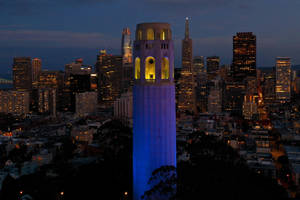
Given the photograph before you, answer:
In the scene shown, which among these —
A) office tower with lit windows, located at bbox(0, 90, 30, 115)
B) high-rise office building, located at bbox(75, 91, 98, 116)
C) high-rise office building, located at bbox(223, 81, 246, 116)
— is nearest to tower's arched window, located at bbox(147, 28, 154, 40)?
high-rise office building, located at bbox(75, 91, 98, 116)

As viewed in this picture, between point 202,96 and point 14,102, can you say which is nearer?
point 14,102

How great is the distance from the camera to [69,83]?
188 metres

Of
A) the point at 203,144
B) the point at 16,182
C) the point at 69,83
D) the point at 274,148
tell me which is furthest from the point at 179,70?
the point at 16,182

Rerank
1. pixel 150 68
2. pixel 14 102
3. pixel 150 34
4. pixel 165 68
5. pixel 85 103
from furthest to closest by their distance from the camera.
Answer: pixel 85 103
pixel 14 102
pixel 165 68
pixel 150 68
pixel 150 34

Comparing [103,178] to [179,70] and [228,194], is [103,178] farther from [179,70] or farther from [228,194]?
[179,70]

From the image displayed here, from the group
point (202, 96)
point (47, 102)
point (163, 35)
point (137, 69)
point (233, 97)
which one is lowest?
point (47, 102)

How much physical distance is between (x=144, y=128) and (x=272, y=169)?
37.0 m

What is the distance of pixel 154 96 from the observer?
56.5 ft

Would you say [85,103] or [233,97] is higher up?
[233,97]

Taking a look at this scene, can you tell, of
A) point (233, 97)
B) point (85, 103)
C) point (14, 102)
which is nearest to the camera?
point (14, 102)

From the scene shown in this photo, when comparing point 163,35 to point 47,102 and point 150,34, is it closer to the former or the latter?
point 150,34

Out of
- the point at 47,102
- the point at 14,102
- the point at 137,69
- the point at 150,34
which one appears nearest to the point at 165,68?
the point at 137,69

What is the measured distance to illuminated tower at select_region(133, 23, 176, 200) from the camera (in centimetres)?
1714

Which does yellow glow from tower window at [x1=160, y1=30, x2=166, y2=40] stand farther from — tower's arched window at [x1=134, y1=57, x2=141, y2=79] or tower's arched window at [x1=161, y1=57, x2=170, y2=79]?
tower's arched window at [x1=134, y1=57, x2=141, y2=79]
